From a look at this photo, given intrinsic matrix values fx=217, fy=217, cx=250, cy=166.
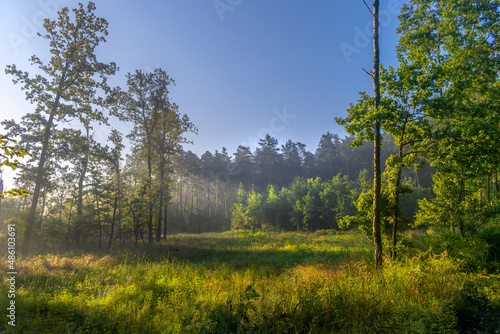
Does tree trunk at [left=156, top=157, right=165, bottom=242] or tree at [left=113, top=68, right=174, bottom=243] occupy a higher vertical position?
tree at [left=113, top=68, right=174, bottom=243]

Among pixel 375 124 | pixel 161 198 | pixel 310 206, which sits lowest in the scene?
pixel 310 206

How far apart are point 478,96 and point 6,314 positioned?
22.0 m

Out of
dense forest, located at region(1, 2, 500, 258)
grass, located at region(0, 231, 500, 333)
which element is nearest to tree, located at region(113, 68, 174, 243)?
dense forest, located at region(1, 2, 500, 258)

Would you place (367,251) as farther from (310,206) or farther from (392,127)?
(310,206)

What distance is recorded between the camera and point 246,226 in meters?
46.6

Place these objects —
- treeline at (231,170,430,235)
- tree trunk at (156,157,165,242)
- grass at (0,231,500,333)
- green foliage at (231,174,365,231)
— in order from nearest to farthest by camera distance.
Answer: grass at (0,231,500,333)
tree trunk at (156,157,165,242)
treeline at (231,170,430,235)
green foliage at (231,174,365,231)

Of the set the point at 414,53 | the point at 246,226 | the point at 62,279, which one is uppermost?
the point at 414,53

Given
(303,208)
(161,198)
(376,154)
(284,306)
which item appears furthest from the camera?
(303,208)

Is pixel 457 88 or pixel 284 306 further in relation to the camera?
pixel 457 88

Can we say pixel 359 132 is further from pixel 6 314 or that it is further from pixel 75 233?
pixel 75 233

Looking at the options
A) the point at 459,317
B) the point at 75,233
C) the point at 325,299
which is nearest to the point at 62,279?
the point at 325,299

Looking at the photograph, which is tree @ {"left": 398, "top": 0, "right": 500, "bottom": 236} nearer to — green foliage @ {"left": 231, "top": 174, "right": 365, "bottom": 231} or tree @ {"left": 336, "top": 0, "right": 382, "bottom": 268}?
tree @ {"left": 336, "top": 0, "right": 382, "bottom": 268}

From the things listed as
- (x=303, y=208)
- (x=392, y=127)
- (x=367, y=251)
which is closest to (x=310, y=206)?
(x=303, y=208)

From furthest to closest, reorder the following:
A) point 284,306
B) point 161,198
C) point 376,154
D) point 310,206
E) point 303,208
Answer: point 303,208 → point 310,206 → point 161,198 → point 376,154 → point 284,306
